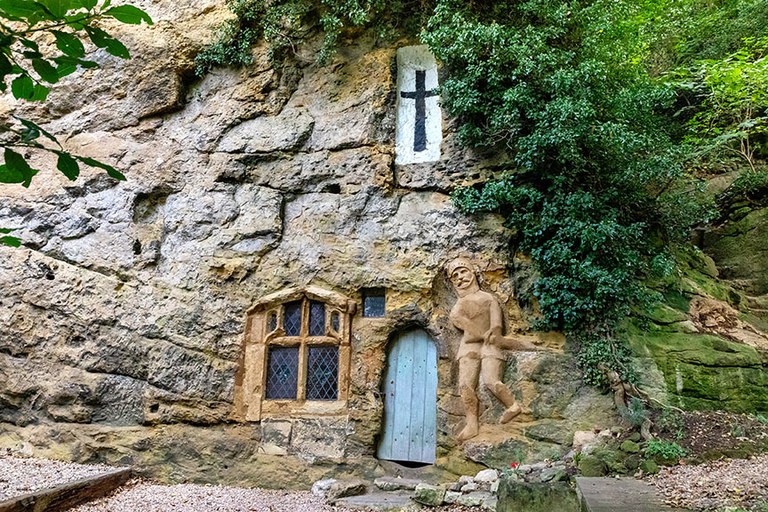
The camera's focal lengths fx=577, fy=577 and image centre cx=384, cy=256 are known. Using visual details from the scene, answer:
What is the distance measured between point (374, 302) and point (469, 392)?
1.76 metres

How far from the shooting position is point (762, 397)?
6.72m

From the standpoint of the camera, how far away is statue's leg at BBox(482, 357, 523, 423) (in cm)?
679

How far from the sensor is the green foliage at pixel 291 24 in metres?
8.54

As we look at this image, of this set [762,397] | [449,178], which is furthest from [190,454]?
[762,397]

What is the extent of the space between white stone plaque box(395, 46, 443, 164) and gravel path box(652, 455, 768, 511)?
4.89 metres

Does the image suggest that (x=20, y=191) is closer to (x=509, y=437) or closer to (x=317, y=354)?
(x=317, y=354)

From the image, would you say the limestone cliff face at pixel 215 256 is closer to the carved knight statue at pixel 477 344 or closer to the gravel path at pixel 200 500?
the carved knight statue at pixel 477 344

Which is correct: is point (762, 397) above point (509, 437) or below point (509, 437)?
above

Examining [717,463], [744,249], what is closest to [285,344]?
[717,463]

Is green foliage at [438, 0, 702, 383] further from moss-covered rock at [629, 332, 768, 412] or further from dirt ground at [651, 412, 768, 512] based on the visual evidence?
dirt ground at [651, 412, 768, 512]

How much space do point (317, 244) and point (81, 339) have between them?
11.8ft

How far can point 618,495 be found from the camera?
4.27 metres

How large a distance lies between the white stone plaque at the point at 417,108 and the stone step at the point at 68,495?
17.8ft

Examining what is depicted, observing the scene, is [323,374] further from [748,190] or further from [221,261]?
[748,190]
